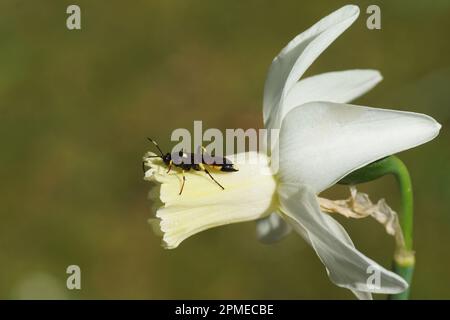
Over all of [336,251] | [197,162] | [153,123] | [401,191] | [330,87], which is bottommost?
[336,251]

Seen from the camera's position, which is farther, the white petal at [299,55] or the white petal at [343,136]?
the white petal at [299,55]

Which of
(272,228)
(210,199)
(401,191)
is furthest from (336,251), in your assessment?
(272,228)

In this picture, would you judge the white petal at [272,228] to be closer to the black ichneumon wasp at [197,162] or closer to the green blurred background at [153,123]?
the black ichneumon wasp at [197,162]

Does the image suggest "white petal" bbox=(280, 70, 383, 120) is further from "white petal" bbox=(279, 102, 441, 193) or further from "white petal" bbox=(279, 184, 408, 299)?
"white petal" bbox=(279, 184, 408, 299)

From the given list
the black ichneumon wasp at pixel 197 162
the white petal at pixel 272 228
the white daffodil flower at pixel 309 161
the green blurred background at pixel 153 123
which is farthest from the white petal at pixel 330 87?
the green blurred background at pixel 153 123

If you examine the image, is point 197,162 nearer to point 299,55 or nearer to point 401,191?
point 299,55

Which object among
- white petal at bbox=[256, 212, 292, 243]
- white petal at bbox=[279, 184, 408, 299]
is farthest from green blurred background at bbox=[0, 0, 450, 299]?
white petal at bbox=[279, 184, 408, 299]
